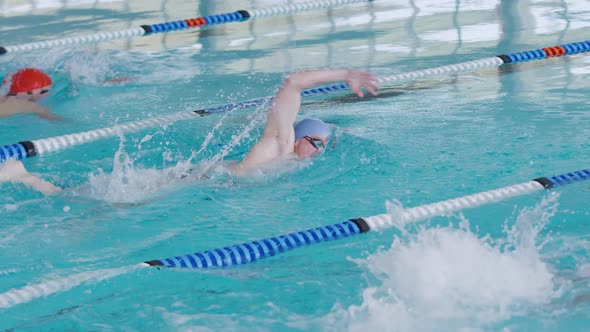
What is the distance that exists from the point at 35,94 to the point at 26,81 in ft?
0.29

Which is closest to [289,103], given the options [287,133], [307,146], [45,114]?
[287,133]

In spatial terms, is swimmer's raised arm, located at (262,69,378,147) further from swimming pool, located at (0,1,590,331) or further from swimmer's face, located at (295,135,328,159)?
swimming pool, located at (0,1,590,331)

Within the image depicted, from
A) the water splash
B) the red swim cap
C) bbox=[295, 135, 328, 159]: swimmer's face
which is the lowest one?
the water splash

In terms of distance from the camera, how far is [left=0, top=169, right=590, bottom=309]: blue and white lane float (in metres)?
3.27

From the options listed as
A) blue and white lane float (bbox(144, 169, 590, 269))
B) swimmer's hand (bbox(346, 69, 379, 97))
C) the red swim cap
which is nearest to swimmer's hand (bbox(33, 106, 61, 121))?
the red swim cap

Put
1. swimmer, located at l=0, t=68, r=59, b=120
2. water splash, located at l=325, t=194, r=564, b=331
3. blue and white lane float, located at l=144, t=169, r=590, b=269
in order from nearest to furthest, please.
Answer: water splash, located at l=325, t=194, r=564, b=331 → blue and white lane float, located at l=144, t=169, r=590, b=269 → swimmer, located at l=0, t=68, r=59, b=120

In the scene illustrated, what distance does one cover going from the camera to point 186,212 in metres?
4.18

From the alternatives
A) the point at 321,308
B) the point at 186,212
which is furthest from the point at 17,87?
the point at 321,308

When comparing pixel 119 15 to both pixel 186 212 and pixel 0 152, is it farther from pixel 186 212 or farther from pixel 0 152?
pixel 186 212

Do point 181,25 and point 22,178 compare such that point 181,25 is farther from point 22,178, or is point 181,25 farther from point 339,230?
point 339,230

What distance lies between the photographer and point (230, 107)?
5.63 meters

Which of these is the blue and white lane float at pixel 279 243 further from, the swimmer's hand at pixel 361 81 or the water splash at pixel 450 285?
the swimmer's hand at pixel 361 81

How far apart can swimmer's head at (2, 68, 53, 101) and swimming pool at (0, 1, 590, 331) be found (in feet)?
0.52

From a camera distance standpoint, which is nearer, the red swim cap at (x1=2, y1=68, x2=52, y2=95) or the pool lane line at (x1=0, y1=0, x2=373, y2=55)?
the red swim cap at (x1=2, y1=68, x2=52, y2=95)
